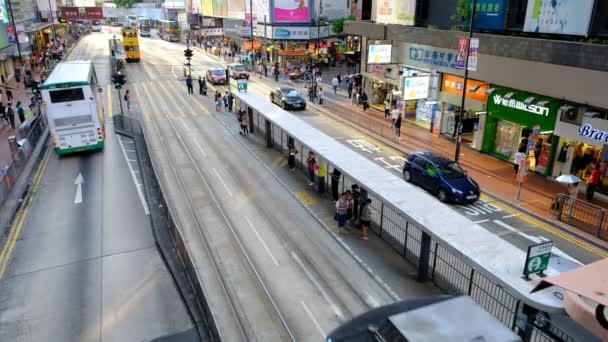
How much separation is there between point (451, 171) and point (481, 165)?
571cm

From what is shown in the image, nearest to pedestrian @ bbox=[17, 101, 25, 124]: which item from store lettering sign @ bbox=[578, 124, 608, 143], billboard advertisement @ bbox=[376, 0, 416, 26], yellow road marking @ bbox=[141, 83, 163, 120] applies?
yellow road marking @ bbox=[141, 83, 163, 120]

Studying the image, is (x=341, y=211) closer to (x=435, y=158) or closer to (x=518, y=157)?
(x=435, y=158)

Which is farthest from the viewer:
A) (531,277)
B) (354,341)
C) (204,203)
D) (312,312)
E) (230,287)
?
(204,203)

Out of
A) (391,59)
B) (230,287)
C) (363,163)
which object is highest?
(391,59)

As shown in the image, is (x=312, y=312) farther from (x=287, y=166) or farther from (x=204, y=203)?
(x=287, y=166)

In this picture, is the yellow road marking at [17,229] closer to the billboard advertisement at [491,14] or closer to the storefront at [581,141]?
the storefront at [581,141]

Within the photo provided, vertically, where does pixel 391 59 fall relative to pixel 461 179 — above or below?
above

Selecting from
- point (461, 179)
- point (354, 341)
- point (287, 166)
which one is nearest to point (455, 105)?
point (461, 179)

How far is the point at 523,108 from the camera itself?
22.2 metres

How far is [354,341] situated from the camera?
654 centimetres

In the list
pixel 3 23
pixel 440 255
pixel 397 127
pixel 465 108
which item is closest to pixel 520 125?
pixel 465 108

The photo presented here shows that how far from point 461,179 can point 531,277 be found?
407 inches

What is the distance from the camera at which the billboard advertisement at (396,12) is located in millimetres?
30606

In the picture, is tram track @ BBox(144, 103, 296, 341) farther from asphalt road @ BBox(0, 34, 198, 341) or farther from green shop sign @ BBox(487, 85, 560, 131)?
green shop sign @ BBox(487, 85, 560, 131)
